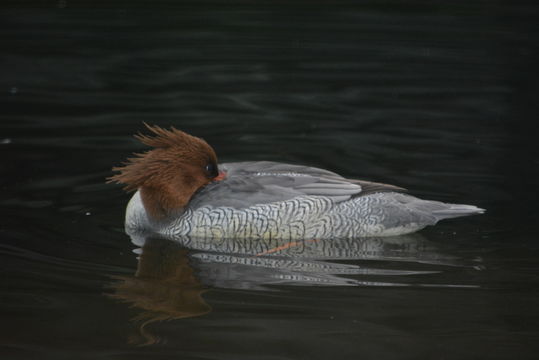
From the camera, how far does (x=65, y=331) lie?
20.1ft

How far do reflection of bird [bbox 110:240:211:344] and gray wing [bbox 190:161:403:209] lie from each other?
586 mm

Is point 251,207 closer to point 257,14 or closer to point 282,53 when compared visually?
point 282,53

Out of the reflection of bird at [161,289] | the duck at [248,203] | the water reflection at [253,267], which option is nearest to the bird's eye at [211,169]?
the duck at [248,203]

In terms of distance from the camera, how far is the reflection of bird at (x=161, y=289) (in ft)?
21.1

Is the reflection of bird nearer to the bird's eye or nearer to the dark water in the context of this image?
the dark water

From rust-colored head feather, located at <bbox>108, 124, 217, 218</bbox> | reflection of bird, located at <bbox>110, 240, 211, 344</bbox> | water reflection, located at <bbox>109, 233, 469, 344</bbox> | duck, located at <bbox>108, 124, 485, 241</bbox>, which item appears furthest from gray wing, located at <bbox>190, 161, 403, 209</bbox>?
reflection of bird, located at <bbox>110, 240, 211, 344</bbox>

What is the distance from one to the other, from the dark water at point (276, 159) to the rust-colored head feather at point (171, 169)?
0.42m

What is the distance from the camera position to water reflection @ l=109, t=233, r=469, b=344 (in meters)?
6.76

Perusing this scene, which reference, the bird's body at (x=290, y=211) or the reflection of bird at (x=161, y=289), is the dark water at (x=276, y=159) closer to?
the reflection of bird at (x=161, y=289)

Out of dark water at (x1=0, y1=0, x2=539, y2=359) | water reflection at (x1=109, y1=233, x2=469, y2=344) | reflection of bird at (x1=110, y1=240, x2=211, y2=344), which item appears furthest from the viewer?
water reflection at (x1=109, y1=233, x2=469, y2=344)

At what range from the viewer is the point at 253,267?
24.3 ft

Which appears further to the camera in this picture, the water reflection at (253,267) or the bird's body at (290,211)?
the bird's body at (290,211)

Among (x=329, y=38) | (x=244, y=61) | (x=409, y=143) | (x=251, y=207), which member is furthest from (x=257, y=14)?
(x=251, y=207)

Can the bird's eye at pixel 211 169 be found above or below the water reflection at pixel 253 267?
above
